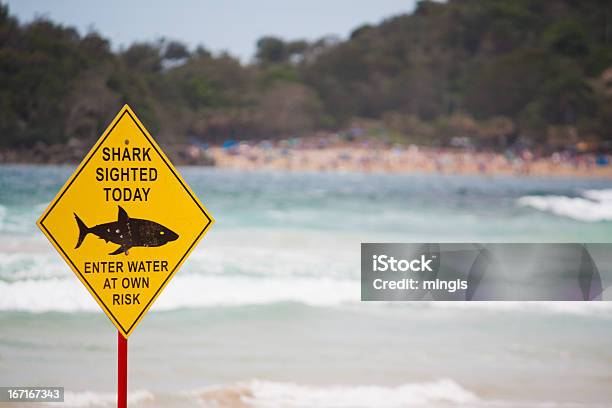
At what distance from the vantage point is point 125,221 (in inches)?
97.7

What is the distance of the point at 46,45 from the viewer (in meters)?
10.3

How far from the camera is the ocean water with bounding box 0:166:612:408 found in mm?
4562

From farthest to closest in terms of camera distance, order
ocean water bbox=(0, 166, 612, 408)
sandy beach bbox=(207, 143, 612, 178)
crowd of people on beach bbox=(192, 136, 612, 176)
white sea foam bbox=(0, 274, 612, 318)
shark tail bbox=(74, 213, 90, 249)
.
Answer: sandy beach bbox=(207, 143, 612, 178) → crowd of people on beach bbox=(192, 136, 612, 176) → white sea foam bbox=(0, 274, 612, 318) → ocean water bbox=(0, 166, 612, 408) → shark tail bbox=(74, 213, 90, 249)

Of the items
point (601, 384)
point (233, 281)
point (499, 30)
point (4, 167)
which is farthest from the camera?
point (499, 30)

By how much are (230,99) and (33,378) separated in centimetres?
1919

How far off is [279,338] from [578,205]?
17669 millimetres

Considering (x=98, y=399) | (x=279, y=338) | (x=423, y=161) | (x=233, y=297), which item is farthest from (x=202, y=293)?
(x=423, y=161)

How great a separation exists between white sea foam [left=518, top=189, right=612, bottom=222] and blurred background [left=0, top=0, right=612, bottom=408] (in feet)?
0.68

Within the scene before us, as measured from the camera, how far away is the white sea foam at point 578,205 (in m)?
19.1

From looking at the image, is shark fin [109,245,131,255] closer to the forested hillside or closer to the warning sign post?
the warning sign post

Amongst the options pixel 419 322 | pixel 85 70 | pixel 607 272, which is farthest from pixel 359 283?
pixel 85 70

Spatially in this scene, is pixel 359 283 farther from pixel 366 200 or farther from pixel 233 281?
pixel 366 200

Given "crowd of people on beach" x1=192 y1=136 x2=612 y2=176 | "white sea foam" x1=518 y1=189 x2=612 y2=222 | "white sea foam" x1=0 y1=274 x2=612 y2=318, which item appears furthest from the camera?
"crowd of people on beach" x1=192 y1=136 x2=612 y2=176

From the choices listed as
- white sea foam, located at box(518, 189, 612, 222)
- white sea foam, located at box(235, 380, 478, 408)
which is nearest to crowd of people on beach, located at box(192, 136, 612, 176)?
white sea foam, located at box(518, 189, 612, 222)
